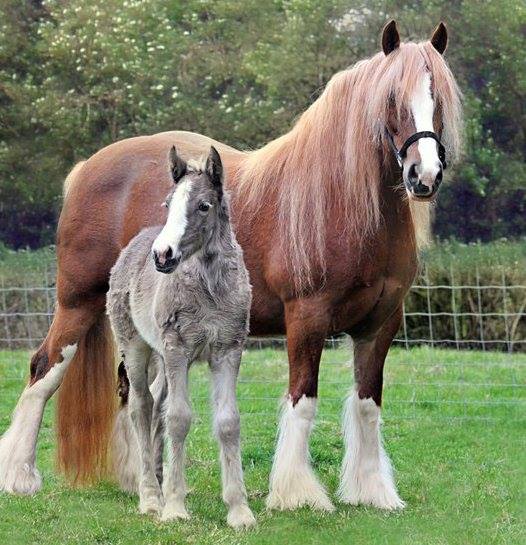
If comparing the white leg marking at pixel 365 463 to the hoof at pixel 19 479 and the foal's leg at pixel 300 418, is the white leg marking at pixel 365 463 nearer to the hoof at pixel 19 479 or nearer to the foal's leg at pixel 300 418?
the foal's leg at pixel 300 418

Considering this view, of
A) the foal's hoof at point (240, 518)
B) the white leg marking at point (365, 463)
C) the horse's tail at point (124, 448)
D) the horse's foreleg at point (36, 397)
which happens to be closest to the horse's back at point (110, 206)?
the horse's foreleg at point (36, 397)

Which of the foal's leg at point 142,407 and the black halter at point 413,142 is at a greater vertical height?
the black halter at point 413,142

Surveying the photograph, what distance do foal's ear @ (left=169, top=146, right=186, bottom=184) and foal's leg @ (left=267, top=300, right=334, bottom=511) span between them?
87 centimetres

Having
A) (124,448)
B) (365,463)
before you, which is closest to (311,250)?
(365,463)

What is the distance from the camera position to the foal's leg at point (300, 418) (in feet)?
16.3

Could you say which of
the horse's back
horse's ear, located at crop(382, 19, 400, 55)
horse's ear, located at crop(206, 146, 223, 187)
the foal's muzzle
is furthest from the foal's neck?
horse's ear, located at crop(382, 19, 400, 55)

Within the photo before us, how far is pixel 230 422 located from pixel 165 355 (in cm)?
41

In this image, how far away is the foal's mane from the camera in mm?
4855

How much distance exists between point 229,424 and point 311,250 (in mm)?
936

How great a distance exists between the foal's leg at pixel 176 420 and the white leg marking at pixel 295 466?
0.50 metres

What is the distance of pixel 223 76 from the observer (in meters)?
17.7

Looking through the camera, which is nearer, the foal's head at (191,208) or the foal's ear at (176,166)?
the foal's head at (191,208)

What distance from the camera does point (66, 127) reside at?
16.9m

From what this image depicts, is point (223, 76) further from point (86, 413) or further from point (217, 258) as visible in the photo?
point (217, 258)
